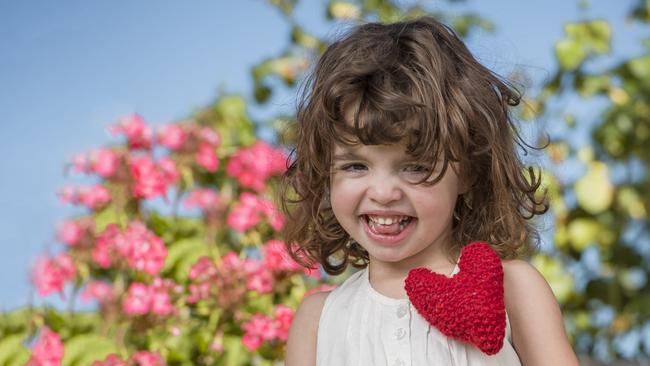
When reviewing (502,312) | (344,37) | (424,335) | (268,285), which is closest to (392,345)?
(424,335)

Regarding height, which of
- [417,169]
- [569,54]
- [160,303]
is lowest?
[160,303]

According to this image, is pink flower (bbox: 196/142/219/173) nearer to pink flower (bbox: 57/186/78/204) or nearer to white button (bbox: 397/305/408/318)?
pink flower (bbox: 57/186/78/204)

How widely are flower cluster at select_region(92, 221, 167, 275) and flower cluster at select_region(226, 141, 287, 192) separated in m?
0.47

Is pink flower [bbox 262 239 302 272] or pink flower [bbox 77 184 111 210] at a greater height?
pink flower [bbox 77 184 111 210]

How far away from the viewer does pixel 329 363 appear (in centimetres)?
199

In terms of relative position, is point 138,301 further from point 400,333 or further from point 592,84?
point 592,84

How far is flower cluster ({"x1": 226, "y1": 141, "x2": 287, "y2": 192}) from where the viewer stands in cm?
397

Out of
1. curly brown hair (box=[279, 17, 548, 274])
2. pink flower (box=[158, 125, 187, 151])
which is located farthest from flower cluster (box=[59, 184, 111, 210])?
curly brown hair (box=[279, 17, 548, 274])

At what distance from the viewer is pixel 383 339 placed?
190 centimetres

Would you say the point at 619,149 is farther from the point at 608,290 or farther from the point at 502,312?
the point at 502,312

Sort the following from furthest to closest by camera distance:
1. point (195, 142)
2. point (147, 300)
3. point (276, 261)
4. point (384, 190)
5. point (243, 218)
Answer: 1. point (195, 142)
2. point (243, 218)
3. point (276, 261)
4. point (147, 300)
5. point (384, 190)

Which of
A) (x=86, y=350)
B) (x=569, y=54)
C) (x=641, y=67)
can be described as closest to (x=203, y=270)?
(x=86, y=350)

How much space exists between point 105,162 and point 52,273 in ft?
1.49

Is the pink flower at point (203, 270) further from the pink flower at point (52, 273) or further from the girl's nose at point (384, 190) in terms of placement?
the girl's nose at point (384, 190)
